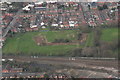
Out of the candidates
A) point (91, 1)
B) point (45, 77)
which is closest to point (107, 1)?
point (91, 1)

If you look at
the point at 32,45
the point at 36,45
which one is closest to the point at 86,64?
the point at 36,45

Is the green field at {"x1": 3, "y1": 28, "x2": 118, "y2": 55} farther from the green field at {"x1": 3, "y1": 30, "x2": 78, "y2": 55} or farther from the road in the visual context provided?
the road

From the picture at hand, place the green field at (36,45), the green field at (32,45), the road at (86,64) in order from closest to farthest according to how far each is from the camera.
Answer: the road at (86,64)
the green field at (36,45)
the green field at (32,45)

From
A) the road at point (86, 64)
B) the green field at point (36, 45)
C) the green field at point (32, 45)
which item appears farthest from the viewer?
the green field at point (32, 45)

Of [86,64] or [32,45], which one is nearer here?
[86,64]

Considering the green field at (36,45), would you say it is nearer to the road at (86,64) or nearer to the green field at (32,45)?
the green field at (32,45)

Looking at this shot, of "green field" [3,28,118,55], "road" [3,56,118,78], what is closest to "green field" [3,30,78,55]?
"green field" [3,28,118,55]

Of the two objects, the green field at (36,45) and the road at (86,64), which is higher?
the green field at (36,45)

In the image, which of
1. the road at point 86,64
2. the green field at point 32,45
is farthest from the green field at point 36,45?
the road at point 86,64

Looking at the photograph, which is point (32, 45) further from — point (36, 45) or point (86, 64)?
point (86, 64)
